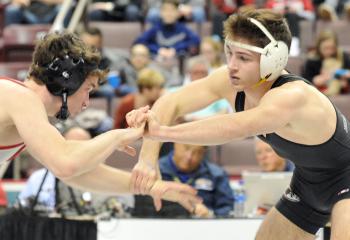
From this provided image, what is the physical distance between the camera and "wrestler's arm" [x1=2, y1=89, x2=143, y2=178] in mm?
4316

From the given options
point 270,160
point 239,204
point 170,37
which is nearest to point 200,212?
point 239,204

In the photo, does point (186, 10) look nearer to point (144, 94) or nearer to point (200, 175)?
point (144, 94)

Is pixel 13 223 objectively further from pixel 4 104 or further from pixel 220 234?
pixel 4 104

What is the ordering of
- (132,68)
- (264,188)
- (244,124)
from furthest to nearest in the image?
(132,68)
(264,188)
(244,124)

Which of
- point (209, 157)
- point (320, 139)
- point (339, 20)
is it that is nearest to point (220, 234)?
point (320, 139)

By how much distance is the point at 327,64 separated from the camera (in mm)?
9391

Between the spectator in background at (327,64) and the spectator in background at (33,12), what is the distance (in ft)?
10.2

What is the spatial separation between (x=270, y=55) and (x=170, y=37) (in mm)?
5644

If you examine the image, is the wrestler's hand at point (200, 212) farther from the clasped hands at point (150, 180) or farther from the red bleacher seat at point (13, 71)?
the red bleacher seat at point (13, 71)

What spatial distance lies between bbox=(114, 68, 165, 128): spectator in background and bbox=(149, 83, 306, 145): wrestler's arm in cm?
385

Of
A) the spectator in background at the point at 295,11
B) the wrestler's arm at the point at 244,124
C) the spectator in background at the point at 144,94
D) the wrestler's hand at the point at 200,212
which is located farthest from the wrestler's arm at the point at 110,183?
the spectator in background at the point at 295,11

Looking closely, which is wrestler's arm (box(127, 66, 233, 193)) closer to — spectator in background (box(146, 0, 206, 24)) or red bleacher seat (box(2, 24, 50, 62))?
spectator in background (box(146, 0, 206, 24))

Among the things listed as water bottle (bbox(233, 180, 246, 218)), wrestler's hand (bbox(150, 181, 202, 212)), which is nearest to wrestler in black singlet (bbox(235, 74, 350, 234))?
wrestler's hand (bbox(150, 181, 202, 212))

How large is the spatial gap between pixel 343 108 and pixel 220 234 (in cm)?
318
